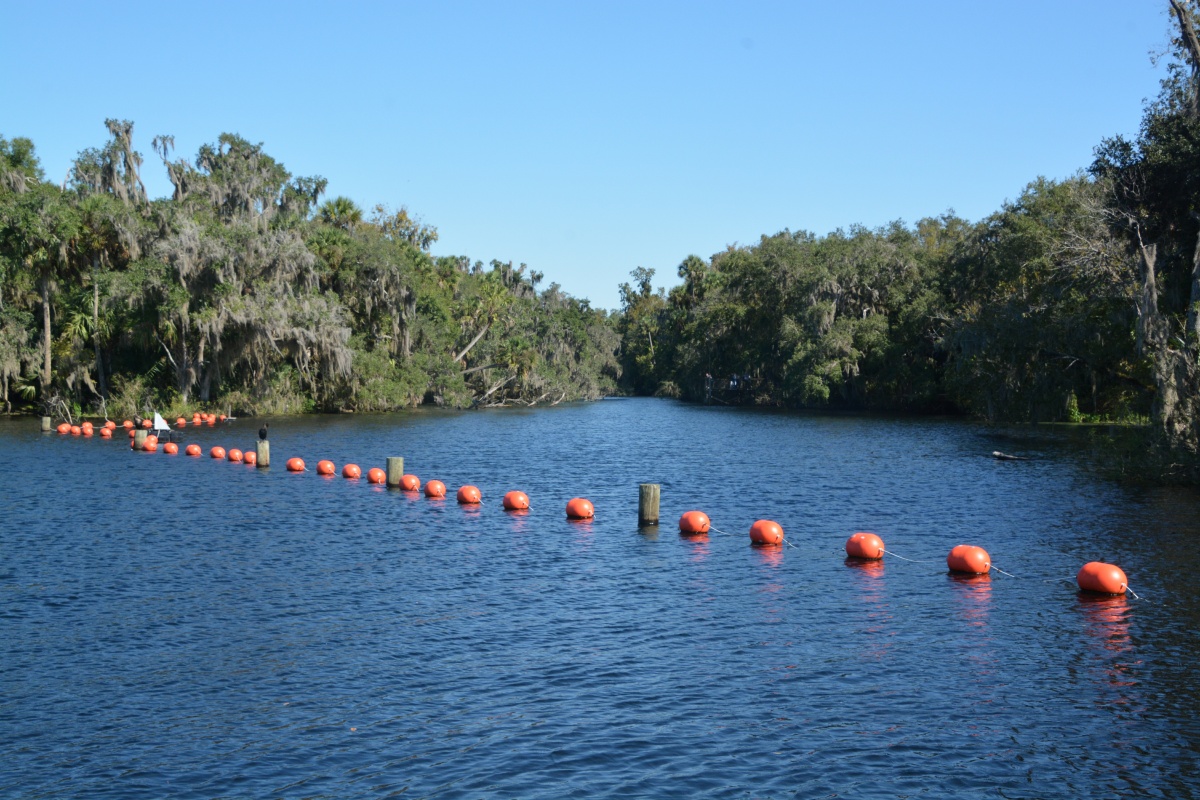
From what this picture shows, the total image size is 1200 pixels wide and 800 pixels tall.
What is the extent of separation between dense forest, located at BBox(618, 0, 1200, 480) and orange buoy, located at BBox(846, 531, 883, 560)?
13.2 meters

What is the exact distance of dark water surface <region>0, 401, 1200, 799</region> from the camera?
35.7 ft

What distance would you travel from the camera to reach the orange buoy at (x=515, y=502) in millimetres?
28594

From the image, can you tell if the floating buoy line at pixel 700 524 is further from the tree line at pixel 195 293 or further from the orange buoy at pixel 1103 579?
the tree line at pixel 195 293

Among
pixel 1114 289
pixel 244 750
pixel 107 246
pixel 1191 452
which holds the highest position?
pixel 107 246

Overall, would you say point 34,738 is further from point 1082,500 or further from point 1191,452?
point 1191,452

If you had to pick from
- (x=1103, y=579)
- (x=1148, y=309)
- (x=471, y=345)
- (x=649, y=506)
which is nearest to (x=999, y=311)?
(x=1148, y=309)

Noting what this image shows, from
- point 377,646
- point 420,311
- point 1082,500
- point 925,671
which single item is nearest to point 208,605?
point 377,646

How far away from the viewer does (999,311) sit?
44.5 metres

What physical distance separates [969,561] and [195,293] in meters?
48.4

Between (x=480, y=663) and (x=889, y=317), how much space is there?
2747 inches

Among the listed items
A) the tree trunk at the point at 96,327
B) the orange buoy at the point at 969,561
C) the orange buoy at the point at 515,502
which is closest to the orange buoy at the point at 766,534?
the orange buoy at the point at 969,561

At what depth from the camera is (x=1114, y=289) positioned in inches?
1391

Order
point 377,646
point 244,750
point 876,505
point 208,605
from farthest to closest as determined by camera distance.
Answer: point 876,505 < point 208,605 < point 377,646 < point 244,750

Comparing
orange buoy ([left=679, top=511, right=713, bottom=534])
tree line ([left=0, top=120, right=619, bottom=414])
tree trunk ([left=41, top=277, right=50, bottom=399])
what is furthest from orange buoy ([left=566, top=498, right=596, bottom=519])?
tree trunk ([left=41, top=277, right=50, bottom=399])
